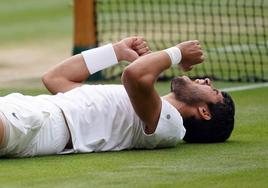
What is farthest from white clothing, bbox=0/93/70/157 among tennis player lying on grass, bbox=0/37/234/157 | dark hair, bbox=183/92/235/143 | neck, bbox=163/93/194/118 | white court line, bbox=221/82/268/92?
white court line, bbox=221/82/268/92

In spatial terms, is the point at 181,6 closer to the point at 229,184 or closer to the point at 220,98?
the point at 220,98

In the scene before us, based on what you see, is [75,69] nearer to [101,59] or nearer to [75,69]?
[75,69]

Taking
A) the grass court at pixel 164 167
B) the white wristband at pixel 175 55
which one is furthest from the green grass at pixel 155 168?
the white wristband at pixel 175 55

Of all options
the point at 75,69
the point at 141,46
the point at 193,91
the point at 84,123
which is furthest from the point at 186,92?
the point at 75,69

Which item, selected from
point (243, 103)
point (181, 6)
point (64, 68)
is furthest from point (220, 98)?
point (181, 6)

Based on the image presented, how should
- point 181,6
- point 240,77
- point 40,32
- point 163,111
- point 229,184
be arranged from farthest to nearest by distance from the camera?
1. point 181,6
2. point 40,32
3. point 240,77
4. point 163,111
5. point 229,184

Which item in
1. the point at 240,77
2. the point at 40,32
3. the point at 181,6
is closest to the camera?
the point at 240,77

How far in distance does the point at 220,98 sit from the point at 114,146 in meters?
0.78

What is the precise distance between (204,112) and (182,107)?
149 mm

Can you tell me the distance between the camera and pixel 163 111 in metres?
7.87

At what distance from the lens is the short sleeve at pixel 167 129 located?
7883 millimetres

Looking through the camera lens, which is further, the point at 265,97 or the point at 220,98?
the point at 265,97

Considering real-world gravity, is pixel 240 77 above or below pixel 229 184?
below

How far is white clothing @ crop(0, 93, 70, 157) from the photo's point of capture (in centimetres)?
762
